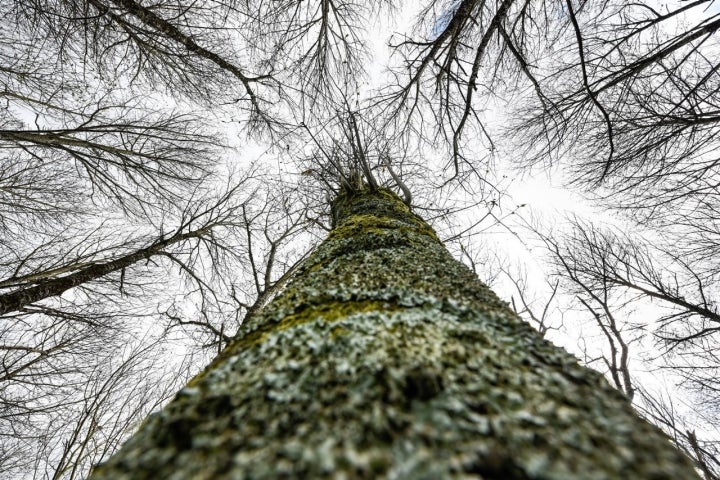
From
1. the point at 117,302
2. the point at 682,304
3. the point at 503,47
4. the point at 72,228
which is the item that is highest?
→ the point at 72,228

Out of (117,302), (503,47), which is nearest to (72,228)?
(117,302)

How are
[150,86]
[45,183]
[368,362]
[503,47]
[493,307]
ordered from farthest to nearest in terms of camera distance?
1. [45,183]
2. [150,86]
3. [503,47]
4. [493,307]
5. [368,362]

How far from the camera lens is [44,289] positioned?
4340 millimetres

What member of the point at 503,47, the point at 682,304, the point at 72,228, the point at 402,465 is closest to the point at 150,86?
the point at 72,228

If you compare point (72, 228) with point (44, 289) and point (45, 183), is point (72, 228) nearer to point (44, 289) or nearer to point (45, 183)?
point (45, 183)

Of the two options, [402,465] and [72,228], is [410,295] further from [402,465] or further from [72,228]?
[72,228]

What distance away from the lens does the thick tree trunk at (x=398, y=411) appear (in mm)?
492

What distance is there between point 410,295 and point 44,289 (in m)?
6.11

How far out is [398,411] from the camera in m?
0.58

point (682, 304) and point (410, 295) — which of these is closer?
point (410, 295)

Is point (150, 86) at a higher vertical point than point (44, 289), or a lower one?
higher

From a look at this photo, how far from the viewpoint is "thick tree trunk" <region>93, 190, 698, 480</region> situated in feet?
1.61

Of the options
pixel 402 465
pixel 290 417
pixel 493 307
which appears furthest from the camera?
pixel 493 307

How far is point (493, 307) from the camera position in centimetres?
106
